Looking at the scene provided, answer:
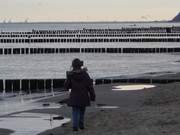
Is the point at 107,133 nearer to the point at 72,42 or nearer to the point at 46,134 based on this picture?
the point at 46,134

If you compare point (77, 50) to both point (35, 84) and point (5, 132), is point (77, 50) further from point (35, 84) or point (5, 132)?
point (5, 132)

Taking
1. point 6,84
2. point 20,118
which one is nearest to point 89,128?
point 20,118

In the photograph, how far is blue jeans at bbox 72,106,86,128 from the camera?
16109 millimetres

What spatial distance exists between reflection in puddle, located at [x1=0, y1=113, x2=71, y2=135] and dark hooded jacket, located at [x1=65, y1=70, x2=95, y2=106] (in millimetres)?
1748

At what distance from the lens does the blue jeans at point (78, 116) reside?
16109 millimetres

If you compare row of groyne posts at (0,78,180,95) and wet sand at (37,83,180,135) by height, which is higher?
wet sand at (37,83,180,135)

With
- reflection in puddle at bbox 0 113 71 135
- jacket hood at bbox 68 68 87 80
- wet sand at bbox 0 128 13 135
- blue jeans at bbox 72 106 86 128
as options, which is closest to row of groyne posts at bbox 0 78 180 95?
reflection in puddle at bbox 0 113 71 135

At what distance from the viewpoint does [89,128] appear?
55.8 feet

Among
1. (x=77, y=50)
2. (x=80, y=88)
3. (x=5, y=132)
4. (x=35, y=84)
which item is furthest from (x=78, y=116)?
(x=77, y=50)

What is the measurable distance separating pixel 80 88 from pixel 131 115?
3541 mm

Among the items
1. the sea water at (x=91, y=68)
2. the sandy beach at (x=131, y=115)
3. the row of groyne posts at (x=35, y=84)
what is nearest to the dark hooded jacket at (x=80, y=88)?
the sandy beach at (x=131, y=115)

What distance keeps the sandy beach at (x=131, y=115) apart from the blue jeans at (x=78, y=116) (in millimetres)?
200

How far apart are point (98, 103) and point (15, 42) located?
133949 millimetres

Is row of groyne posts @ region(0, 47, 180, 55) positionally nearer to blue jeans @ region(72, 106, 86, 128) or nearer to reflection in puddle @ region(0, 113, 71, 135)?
reflection in puddle @ region(0, 113, 71, 135)
